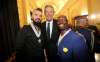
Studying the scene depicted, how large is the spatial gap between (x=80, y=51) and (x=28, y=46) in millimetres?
753

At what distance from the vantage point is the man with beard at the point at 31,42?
257 centimetres

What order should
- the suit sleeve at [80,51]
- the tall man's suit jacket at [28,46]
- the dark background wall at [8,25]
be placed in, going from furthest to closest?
the dark background wall at [8,25] → the tall man's suit jacket at [28,46] → the suit sleeve at [80,51]

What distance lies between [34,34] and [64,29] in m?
0.48

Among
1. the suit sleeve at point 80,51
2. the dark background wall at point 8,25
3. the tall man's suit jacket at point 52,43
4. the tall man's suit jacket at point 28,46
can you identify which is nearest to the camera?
the suit sleeve at point 80,51

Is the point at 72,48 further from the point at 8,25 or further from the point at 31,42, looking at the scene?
the point at 8,25

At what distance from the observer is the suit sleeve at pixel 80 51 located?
218cm

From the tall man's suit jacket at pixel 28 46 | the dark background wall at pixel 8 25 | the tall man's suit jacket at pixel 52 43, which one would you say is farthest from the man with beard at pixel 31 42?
the dark background wall at pixel 8 25

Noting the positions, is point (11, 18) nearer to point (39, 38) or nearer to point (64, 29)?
point (39, 38)

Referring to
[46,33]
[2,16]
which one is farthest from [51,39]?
[2,16]

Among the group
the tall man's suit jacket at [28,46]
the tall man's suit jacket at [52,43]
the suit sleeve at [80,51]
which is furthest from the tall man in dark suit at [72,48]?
the tall man's suit jacket at [52,43]

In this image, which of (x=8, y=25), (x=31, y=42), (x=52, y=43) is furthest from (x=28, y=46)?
(x=8, y=25)

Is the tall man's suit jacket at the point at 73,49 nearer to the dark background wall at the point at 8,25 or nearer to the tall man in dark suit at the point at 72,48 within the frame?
the tall man in dark suit at the point at 72,48

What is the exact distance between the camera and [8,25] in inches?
170

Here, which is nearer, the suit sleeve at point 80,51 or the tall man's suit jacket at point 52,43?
the suit sleeve at point 80,51
